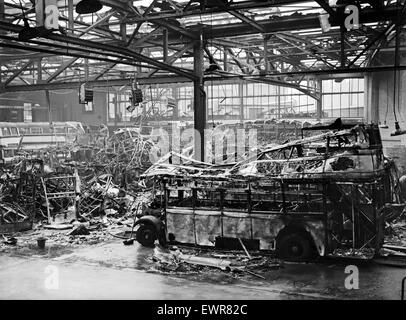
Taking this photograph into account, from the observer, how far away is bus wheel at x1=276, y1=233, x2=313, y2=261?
9.75m

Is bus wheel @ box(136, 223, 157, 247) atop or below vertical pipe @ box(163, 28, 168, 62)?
below

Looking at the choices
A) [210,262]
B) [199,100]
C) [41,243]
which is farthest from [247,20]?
[41,243]

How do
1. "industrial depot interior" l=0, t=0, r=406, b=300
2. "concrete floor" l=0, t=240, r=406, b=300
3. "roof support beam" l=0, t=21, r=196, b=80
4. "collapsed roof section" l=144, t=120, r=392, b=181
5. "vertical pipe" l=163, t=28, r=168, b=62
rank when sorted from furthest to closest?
"vertical pipe" l=163, t=28, r=168, b=62
"collapsed roof section" l=144, t=120, r=392, b=181
"industrial depot interior" l=0, t=0, r=406, b=300
"roof support beam" l=0, t=21, r=196, b=80
"concrete floor" l=0, t=240, r=406, b=300

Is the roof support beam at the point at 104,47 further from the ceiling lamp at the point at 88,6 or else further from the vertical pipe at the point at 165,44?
the ceiling lamp at the point at 88,6

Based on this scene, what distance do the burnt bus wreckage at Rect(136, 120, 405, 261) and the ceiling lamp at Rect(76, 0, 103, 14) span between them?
13.8ft

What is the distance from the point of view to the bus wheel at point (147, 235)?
11570mm

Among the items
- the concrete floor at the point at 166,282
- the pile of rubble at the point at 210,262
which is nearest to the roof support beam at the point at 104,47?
the concrete floor at the point at 166,282

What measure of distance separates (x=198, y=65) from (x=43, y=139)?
56.7 feet

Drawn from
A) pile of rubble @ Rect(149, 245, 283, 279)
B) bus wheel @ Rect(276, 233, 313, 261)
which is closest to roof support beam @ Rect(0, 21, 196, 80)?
pile of rubble @ Rect(149, 245, 283, 279)

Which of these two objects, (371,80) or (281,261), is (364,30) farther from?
(281,261)

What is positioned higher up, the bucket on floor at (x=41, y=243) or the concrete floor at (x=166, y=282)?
the bucket on floor at (x=41, y=243)

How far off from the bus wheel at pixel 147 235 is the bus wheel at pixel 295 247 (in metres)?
3.40

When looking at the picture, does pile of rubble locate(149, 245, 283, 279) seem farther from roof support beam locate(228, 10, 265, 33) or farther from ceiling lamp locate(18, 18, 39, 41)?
roof support beam locate(228, 10, 265, 33)
